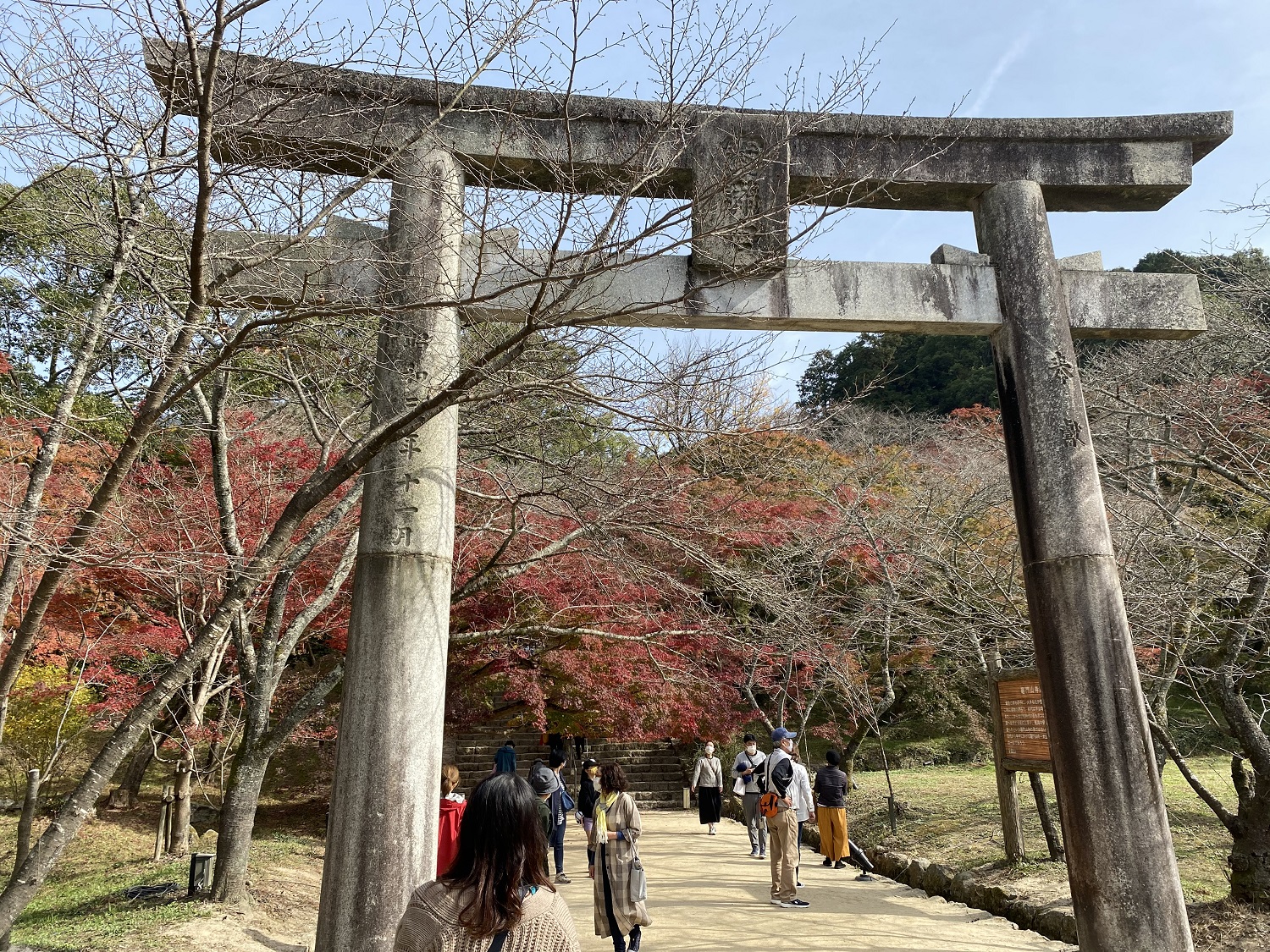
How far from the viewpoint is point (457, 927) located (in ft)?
6.07

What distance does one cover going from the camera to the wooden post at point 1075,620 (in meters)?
4.68

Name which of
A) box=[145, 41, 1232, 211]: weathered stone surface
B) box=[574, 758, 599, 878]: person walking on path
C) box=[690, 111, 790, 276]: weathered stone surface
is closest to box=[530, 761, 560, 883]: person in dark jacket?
box=[574, 758, 599, 878]: person walking on path

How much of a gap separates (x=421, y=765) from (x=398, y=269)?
2.76 metres

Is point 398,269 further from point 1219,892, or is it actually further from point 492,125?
point 1219,892

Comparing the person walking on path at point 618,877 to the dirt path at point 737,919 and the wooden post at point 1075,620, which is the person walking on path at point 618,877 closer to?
the dirt path at point 737,919

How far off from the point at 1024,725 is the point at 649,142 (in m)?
6.70

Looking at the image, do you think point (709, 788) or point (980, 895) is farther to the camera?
point (709, 788)

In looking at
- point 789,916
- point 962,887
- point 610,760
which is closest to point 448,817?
point 789,916

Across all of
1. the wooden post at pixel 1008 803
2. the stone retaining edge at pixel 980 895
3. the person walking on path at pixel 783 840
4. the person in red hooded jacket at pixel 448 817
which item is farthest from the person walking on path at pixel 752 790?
the person in red hooded jacket at pixel 448 817

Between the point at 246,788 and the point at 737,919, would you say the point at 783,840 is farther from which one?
the point at 246,788

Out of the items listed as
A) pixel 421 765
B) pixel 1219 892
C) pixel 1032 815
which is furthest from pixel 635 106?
pixel 1032 815

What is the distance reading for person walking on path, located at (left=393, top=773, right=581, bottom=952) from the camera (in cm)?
185

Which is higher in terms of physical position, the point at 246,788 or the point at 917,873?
the point at 246,788

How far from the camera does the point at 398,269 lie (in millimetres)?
4980
